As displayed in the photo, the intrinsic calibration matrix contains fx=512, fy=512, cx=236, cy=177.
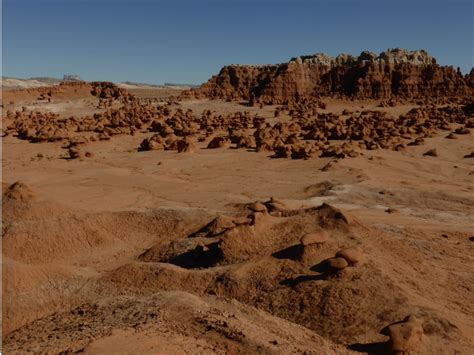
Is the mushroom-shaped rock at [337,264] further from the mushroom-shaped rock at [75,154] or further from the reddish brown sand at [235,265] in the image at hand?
the mushroom-shaped rock at [75,154]

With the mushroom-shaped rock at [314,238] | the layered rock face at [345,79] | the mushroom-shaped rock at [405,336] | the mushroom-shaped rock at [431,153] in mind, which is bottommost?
the mushroom-shaped rock at [405,336]

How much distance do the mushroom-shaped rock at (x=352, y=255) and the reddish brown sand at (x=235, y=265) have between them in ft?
0.22

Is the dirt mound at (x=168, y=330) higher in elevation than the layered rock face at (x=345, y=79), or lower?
lower

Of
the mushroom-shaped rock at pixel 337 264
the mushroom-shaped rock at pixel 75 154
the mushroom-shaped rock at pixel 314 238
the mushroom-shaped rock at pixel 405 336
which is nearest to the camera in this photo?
the mushroom-shaped rock at pixel 405 336

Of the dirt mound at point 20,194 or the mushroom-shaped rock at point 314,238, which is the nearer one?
the mushroom-shaped rock at point 314,238

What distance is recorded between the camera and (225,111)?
3819cm

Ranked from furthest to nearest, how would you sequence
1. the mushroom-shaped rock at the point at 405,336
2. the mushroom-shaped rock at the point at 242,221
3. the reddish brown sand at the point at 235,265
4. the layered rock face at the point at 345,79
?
the layered rock face at the point at 345,79 → the mushroom-shaped rock at the point at 242,221 → the reddish brown sand at the point at 235,265 → the mushroom-shaped rock at the point at 405,336

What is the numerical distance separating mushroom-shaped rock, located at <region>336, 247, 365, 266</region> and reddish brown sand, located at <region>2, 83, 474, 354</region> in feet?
0.22

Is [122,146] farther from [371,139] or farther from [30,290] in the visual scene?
[30,290]

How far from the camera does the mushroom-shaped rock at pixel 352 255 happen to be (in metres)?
6.93

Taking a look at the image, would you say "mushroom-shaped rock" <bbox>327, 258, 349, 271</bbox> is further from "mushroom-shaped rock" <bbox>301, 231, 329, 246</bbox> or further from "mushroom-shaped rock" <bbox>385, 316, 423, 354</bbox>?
"mushroom-shaped rock" <bbox>385, 316, 423, 354</bbox>

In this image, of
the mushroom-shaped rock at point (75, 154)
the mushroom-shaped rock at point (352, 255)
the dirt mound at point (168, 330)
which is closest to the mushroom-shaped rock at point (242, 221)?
the mushroom-shaped rock at point (352, 255)

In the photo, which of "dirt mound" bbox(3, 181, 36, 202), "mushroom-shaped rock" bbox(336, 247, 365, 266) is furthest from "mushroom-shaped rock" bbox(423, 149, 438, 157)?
"dirt mound" bbox(3, 181, 36, 202)

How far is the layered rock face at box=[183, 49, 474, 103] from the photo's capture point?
4369 cm
